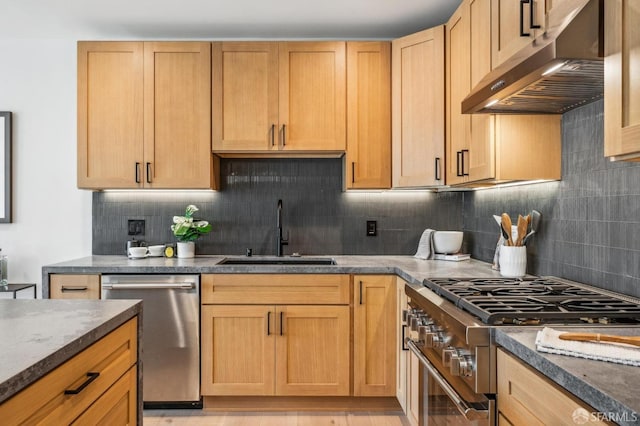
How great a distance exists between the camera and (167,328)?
276cm

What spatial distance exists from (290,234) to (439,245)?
3.47 ft

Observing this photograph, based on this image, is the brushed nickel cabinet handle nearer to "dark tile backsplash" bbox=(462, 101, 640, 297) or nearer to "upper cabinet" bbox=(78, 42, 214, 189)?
"dark tile backsplash" bbox=(462, 101, 640, 297)

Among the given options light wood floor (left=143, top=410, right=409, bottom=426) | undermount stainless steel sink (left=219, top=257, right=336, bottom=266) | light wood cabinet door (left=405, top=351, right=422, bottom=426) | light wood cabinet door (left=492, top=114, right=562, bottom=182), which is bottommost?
light wood floor (left=143, top=410, right=409, bottom=426)

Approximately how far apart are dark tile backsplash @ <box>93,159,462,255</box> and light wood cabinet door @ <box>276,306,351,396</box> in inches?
27.5

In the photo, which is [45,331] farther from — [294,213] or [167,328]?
[294,213]

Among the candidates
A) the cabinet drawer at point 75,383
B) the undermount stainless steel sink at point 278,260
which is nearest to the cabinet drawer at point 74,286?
the undermount stainless steel sink at point 278,260

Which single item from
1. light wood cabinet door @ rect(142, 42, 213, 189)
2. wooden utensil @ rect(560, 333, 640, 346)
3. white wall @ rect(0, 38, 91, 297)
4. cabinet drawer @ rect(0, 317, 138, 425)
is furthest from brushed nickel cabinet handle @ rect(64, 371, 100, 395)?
white wall @ rect(0, 38, 91, 297)

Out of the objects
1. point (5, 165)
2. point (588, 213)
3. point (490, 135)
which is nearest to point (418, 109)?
point (490, 135)

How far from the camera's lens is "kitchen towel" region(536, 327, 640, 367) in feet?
3.33

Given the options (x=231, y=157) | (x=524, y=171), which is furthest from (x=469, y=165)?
(x=231, y=157)

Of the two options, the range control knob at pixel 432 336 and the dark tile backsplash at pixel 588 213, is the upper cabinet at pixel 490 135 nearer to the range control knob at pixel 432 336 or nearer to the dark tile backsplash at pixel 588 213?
the dark tile backsplash at pixel 588 213

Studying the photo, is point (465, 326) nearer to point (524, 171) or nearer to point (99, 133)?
point (524, 171)

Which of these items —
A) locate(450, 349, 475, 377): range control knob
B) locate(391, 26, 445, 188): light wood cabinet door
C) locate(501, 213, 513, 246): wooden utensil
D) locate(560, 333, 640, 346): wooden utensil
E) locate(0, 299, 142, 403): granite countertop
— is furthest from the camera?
locate(391, 26, 445, 188): light wood cabinet door

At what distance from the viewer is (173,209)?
3396 millimetres
